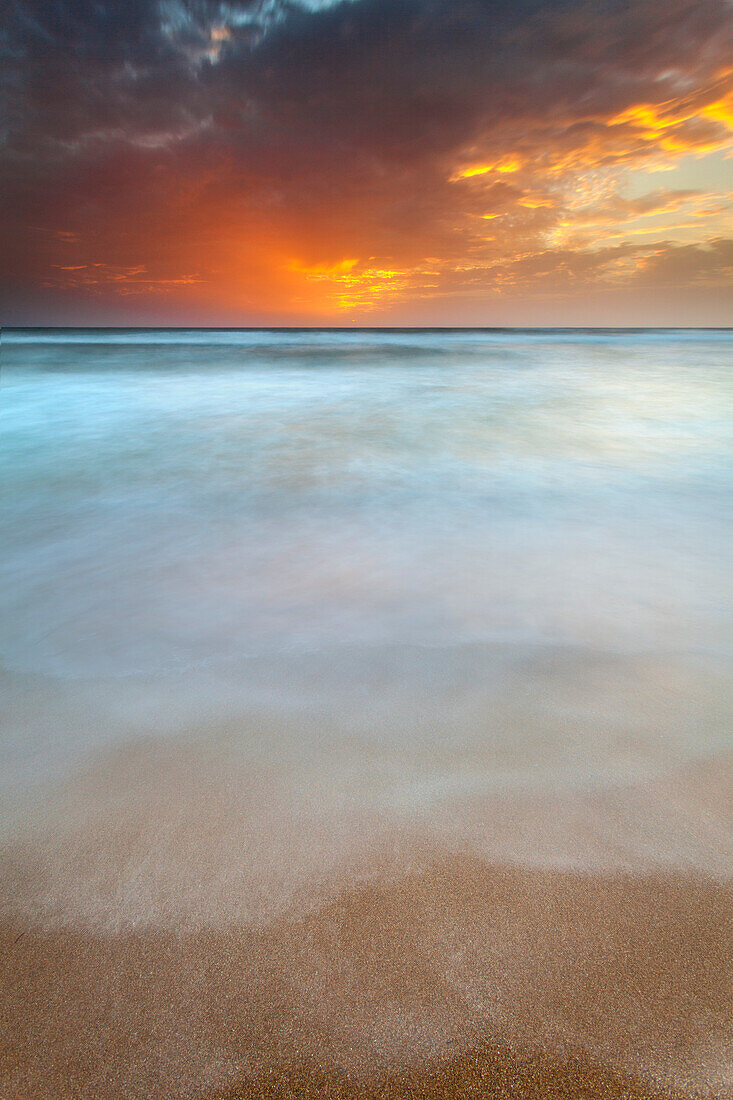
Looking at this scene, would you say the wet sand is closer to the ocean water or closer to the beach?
the beach

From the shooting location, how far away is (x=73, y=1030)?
120 cm

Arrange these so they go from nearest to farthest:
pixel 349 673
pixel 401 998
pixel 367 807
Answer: pixel 401 998 → pixel 367 807 → pixel 349 673

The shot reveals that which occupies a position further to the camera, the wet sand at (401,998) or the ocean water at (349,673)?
the ocean water at (349,673)

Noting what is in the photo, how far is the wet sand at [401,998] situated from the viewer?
1.12m

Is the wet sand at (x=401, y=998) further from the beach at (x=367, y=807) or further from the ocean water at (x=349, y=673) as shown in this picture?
the ocean water at (x=349, y=673)

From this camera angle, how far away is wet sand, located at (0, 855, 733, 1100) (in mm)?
1123

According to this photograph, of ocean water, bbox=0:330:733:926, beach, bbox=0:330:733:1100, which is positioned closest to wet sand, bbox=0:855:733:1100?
beach, bbox=0:330:733:1100

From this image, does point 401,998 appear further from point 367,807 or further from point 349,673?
point 349,673

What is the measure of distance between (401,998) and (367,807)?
56 cm

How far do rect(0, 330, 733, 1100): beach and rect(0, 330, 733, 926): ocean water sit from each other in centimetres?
1

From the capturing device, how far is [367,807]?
1766mm

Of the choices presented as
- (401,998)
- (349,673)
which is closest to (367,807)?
(401,998)

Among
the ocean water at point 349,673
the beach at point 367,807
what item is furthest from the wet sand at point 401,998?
the ocean water at point 349,673

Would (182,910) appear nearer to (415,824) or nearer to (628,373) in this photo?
(415,824)
